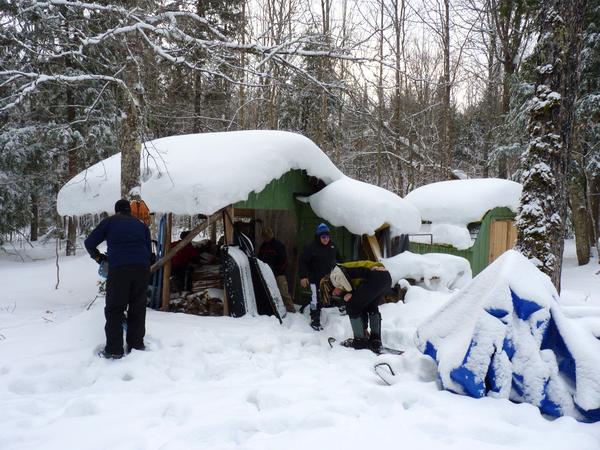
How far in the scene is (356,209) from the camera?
800 centimetres

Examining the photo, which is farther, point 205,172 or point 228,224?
point 228,224

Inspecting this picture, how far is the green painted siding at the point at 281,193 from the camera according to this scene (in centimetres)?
757

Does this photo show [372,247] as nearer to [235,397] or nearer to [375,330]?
[375,330]

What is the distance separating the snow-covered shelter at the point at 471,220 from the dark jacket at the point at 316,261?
6509 mm

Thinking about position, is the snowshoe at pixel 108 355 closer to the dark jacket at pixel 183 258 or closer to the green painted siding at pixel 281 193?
the green painted siding at pixel 281 193

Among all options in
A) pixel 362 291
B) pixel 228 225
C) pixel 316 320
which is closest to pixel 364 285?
pixel 362 291

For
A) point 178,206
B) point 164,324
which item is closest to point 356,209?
point 178,206

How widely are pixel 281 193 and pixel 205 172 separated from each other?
6.15 feet

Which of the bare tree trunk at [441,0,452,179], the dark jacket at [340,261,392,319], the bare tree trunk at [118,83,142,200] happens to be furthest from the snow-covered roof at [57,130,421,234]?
the bare tree trunk at [441,0,452,179]

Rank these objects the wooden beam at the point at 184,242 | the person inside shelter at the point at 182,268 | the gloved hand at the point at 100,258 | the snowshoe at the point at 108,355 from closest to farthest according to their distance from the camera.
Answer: the snowshoe at the point at 108,355
the gloved hand at the point at 100,258
the wooden beam at the point at 184,242
the person inside shelter at the point at 182,268

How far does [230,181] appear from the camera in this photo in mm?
6617

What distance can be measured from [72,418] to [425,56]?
80.4 feet

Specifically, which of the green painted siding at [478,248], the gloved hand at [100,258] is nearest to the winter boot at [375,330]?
the gloved hand at [100,258]

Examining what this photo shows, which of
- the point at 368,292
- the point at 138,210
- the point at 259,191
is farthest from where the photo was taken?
the point at 259,191
